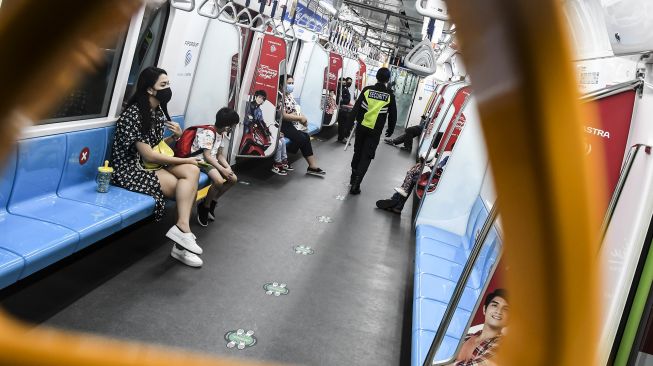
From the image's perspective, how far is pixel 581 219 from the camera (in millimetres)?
208

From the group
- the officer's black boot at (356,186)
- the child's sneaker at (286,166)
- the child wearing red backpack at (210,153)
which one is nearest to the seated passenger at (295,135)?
the child's sneaker at (286,166)

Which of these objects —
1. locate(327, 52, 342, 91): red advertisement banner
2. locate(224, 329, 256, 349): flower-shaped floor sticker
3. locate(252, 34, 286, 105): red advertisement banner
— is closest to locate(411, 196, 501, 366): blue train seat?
locate(224, 329, 256, 349): flower-shaped floor sticker

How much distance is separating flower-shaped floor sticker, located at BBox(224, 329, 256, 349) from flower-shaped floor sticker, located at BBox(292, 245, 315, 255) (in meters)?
1.60

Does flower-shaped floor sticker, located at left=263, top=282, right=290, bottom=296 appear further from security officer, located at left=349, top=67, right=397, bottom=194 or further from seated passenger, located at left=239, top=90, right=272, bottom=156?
security officer, located at left=349, top=67, right=397, bottom=194

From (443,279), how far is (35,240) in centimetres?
269

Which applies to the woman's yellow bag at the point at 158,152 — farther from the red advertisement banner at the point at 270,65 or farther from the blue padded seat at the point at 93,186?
the red advertisement banner at the point at 270,65

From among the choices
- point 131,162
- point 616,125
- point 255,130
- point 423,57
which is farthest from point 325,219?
point 423,57

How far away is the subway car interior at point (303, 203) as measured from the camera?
8.2 inches

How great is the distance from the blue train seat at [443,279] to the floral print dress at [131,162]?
7.09 feet

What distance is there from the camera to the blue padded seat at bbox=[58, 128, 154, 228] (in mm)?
3541

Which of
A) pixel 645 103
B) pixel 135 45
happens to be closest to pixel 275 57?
pixel 135 45

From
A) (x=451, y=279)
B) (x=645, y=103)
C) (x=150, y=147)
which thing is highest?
(x=645, y=103)

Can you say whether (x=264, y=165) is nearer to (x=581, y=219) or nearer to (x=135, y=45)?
(x=135, y=45)

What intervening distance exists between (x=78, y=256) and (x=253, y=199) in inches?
104
